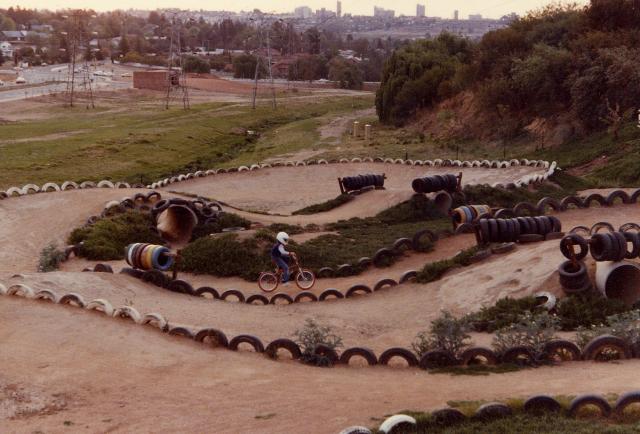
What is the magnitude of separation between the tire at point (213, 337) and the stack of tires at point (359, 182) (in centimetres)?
1909

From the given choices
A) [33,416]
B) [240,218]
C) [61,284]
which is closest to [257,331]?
[61,284]

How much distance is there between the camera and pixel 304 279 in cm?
2109

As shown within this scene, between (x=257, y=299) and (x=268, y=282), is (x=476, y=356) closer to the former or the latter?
(x=257, y=299)

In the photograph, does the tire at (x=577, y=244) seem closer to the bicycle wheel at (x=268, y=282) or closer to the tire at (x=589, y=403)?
the tire at (x=589, y=403)

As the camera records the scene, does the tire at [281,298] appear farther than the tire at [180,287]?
No

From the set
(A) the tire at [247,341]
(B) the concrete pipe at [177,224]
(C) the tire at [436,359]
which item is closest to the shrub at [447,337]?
(C) the tire at [436,359]

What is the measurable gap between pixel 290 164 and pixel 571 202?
19334mm

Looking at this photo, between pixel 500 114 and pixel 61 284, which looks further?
pixel 500 114

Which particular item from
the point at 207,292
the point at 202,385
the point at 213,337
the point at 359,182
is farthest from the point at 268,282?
the point at 359,182

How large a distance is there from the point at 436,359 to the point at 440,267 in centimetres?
731

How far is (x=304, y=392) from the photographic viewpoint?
11.4 metres

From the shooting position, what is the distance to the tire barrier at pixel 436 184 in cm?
2864

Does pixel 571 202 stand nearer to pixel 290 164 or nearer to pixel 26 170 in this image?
pixel 290 164

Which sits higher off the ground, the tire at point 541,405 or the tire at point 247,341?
the tire at point 541,405
